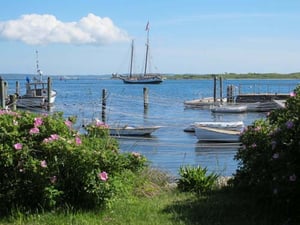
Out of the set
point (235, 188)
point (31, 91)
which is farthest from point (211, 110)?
point (235, 188)

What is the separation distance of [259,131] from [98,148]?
2.46 metres

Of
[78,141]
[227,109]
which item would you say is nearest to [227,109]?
[227,109]

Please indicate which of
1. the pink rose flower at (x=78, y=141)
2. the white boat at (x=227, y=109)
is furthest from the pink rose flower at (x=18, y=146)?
the white boat at (x=227, y=109)

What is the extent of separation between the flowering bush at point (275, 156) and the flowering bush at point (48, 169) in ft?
6.31

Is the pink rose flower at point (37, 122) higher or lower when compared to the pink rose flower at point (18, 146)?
higher

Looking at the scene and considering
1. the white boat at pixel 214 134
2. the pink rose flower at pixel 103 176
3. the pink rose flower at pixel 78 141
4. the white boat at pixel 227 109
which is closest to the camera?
the pink rose flower at pixel 103 176

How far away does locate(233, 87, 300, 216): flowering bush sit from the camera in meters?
6.10

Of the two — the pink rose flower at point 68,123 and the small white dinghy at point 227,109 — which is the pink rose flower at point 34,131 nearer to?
the pink rose flower at point 68,123

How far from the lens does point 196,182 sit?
8.53m

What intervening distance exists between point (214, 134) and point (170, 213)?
2002 centimetres

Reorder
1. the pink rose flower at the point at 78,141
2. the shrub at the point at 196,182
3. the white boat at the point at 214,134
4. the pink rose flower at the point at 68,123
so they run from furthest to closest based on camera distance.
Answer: the white boat at the point at 214,134 < the shrub at the point at 196,182 < the pink rose flower at the point at 68,123 < the pink rose flower at the point at 78,141

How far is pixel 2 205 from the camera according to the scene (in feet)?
21.0

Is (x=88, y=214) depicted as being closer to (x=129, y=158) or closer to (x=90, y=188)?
(x=90, y=188)

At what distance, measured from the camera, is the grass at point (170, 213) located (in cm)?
614
